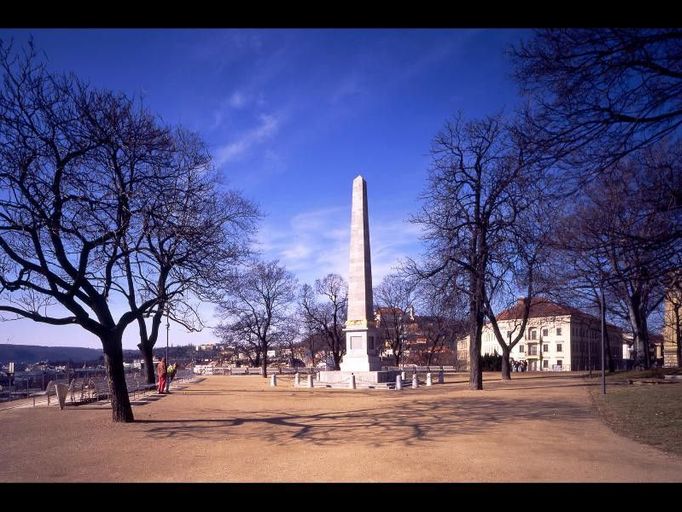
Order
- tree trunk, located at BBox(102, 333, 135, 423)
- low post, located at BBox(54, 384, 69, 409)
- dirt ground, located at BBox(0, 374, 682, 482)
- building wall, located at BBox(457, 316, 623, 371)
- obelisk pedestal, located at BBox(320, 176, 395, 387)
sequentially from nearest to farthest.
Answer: dirt ground, located at BBox(0, 374, 682, 482)
tree trunk, located at BBox(102, 333, 135, 423)
low post, located at BBox(54, 384, 69, 409)
obelisk pedestal, located at BBox(320, 176, 395, 387)
building wall, located at BBox(457, 316, 623, 371)

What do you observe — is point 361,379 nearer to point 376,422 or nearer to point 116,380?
point 376,422

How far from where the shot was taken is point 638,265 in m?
8.88

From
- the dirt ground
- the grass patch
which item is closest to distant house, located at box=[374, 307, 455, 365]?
the grass patch

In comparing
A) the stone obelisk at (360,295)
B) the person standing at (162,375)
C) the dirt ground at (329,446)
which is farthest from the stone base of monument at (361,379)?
the dirt ground at (329,446)

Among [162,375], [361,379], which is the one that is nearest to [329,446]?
[162,375]

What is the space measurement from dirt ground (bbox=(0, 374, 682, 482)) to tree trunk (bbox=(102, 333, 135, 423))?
0.53 m

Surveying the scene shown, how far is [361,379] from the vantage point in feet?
105

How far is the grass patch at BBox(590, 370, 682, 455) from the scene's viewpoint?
1108 cm

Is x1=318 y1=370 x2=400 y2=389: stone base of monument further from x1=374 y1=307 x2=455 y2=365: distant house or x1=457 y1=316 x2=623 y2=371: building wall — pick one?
x1=457 y1=316 x2=623 y2=371: building wall

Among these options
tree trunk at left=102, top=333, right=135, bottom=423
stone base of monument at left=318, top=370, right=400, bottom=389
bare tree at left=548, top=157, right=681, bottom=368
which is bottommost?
stone base of monument at left=318, top=370, right=400, bottom=389
